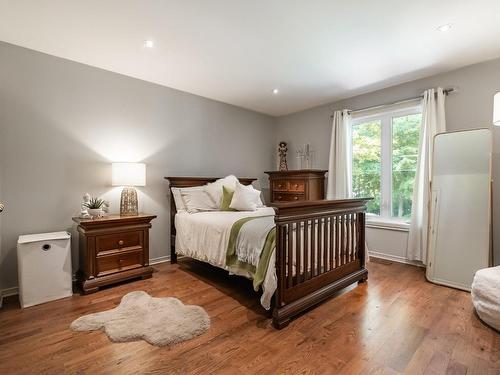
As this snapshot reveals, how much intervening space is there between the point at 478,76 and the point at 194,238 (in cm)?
385

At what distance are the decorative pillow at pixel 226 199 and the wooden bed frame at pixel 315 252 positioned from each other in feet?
4.77

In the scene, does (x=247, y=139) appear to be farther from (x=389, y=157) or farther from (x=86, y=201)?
(x=86, y=201)

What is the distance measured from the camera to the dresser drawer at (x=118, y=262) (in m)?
2.69

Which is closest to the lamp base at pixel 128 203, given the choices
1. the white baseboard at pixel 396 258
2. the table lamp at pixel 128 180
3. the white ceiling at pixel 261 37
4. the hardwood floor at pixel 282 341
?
the table lamp at pixel 128 180

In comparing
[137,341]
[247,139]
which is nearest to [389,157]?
[247,139]

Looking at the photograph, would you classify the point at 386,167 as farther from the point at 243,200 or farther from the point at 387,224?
the point at 243,200

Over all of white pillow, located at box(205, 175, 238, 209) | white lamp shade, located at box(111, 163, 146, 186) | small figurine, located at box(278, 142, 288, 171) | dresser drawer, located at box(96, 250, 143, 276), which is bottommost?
dresser drawer, located at box(96, 250, 143, 276)

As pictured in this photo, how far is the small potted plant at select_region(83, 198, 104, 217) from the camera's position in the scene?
2786mm

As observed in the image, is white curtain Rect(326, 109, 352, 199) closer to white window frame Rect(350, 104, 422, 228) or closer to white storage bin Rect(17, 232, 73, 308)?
white window frame Rect(350, 104, 422, 228)

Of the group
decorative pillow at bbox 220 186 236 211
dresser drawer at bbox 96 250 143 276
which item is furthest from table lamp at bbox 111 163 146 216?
decorative pillow at bbox 220 186 236 211

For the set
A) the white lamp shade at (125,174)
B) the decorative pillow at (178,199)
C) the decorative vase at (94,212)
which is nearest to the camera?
the decorative vase at (94,212)

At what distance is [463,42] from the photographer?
2.50 metres

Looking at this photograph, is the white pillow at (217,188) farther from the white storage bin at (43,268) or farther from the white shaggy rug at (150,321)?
the white storage bin at (43,268)

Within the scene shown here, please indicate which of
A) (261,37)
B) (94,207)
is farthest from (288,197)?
(94,207)
